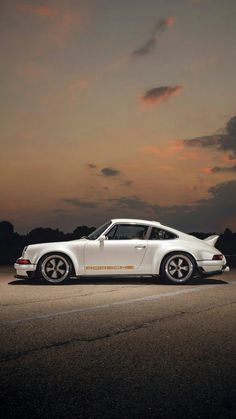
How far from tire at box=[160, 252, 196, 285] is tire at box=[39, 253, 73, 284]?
203 centimetres

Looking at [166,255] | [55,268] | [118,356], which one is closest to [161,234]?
[166,255]

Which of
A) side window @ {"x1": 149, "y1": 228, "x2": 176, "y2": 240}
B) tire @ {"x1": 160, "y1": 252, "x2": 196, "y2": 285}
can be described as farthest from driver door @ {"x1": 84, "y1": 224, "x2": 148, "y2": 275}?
tire @ {"x1": 160, "y1": 252, "x2": 196, "y2": 285}

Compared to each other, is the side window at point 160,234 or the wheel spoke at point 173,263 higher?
the side window at point 160,234

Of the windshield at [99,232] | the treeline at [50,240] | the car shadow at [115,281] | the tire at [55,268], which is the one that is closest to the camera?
the tire at [55,268]

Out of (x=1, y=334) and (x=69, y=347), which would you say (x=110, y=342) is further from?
(x=1, y=334)

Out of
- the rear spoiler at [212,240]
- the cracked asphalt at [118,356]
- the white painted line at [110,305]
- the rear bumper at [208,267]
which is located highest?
the rear spoiler at [212,240]

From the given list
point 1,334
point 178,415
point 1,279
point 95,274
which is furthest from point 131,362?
point 1,279

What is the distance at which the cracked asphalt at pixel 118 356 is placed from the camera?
355 cm

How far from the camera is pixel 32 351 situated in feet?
16.9

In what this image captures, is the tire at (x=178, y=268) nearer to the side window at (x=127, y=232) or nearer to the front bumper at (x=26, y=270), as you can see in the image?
the side window at (x=127, y=232)

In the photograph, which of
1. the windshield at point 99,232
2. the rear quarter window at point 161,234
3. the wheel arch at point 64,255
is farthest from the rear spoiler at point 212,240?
the wheel arch at point 64,255

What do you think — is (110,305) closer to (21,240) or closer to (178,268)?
(178,268)

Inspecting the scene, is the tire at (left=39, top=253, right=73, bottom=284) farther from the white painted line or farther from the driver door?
the white painted line

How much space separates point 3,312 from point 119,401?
4340 mm
